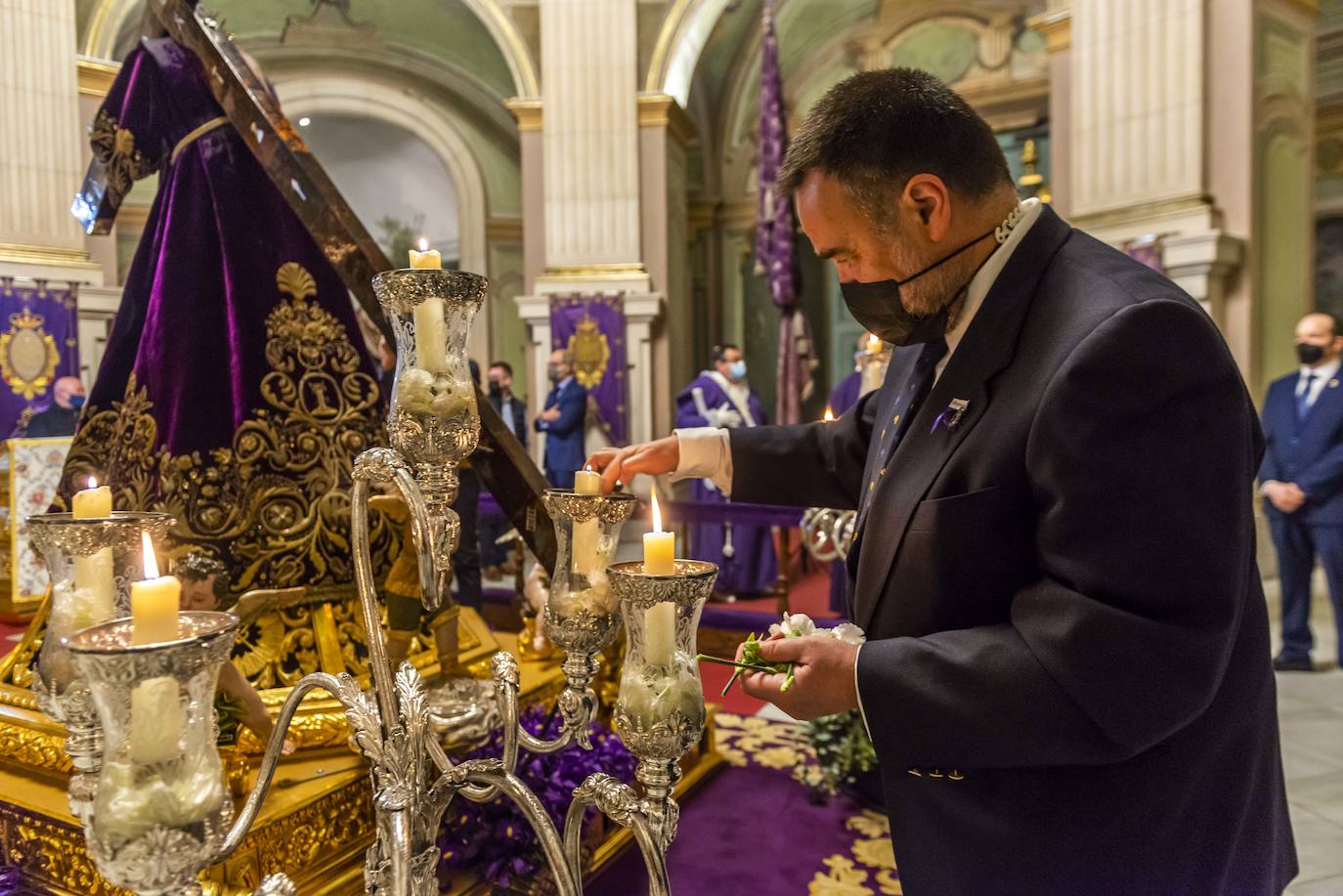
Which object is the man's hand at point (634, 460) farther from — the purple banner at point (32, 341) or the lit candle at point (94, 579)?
the purple banner at point (32, 341)

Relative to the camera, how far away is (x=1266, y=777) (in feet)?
4.11

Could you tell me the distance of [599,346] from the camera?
8.32 meters

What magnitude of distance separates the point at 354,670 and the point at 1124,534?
5.32 ft

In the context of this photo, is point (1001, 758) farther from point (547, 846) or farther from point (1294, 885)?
point (1294, 885)

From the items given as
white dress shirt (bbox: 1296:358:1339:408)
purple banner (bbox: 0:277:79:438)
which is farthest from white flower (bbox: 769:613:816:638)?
purple banner (bbox: 0:277:79:438)

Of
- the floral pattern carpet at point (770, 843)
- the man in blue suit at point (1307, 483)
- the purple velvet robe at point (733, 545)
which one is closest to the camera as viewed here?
the floral pattern carpet at point (770, 843)

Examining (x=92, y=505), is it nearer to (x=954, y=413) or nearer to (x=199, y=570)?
(x=199, y=570)

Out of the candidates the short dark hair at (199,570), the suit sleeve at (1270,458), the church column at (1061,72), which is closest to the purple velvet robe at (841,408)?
the suit sleeve at (1270,458)

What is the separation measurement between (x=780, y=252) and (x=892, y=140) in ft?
19.2

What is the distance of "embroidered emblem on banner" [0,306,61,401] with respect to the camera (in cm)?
714

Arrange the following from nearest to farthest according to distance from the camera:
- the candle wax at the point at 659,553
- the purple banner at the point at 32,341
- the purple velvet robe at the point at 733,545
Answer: the candle wax at the point at 659,553, the purple velvet robe at the point at 733,545, the purple banner at the point at 32,341

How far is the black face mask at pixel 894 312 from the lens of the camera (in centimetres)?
129

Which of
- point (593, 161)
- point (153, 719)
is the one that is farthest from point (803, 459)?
point (593, 161)

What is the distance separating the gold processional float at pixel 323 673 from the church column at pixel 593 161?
636cm
